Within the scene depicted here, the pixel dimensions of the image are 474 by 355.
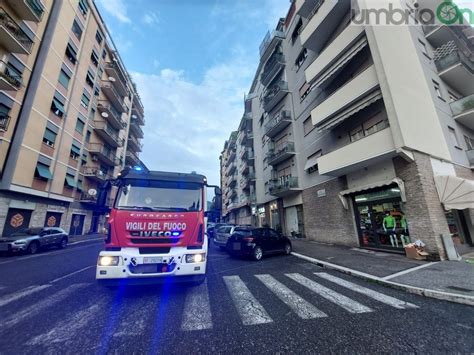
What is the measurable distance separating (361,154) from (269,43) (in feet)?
60.7

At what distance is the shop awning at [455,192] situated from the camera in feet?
27.6

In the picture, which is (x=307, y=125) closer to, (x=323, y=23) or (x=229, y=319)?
(x=323, y=23)

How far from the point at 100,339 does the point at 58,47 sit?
88.0 ft

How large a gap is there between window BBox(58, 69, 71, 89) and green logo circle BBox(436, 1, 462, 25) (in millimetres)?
32148

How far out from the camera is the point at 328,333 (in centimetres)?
304

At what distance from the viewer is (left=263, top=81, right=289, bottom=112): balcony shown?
1933cm

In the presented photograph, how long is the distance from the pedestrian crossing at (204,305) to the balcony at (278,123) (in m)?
15.5

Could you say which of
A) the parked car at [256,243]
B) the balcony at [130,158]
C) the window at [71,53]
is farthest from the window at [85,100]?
the parked car at [256,243]

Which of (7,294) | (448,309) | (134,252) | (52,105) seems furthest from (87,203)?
(448,309)

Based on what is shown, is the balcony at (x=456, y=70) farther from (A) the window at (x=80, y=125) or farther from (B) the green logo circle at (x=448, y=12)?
(A) the window at (x=80, y=125)

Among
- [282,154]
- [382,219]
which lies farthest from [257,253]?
[282,154]

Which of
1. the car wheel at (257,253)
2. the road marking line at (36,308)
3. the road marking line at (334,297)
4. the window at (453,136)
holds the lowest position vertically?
the road marking line at (334,297)

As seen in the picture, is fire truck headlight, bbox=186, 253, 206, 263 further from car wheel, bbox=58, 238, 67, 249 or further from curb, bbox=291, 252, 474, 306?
car wheel, bbox=58, 238, 67, 249

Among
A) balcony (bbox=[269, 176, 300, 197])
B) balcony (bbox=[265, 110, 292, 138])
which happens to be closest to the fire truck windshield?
balcony (bbox=[269, 176, 300, 197])
